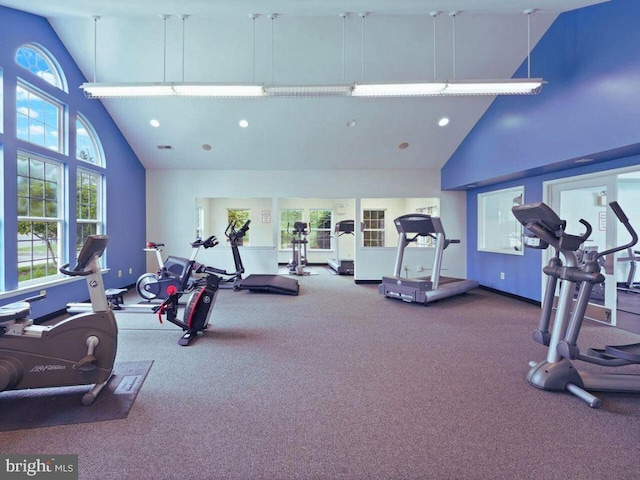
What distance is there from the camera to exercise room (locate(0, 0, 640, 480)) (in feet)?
6.47

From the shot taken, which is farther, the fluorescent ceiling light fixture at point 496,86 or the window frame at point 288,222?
the window frame at point 288,222

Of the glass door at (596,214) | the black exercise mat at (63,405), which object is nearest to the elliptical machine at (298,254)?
the glass door at (596,214)

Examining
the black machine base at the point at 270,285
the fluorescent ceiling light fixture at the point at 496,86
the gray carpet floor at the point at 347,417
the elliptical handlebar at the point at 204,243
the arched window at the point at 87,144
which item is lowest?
the gray carpet floor at the point at 347,417

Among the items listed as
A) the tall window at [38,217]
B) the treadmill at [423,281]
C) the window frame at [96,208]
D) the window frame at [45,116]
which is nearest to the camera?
the window frame at [45,116]

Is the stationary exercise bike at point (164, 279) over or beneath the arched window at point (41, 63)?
beneath

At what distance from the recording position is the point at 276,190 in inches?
279

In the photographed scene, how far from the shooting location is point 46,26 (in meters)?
4.19

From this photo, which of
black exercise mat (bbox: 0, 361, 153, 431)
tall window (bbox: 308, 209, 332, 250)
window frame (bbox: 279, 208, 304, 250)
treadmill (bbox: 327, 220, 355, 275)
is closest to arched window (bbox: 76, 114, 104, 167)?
black exercise mat (bbox: 0, 361, 153, 431)

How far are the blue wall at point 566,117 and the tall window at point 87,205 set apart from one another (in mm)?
6534

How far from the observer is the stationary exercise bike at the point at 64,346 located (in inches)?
86.7

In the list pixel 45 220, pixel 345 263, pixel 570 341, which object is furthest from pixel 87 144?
pixel 570 341

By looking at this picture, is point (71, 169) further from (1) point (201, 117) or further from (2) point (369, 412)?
(2) point (369, 412)

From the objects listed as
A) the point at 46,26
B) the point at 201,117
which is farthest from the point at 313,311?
the point at 46,26

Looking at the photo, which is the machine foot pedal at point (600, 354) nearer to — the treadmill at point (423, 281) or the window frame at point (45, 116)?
the treadmill at point (423, 281)
